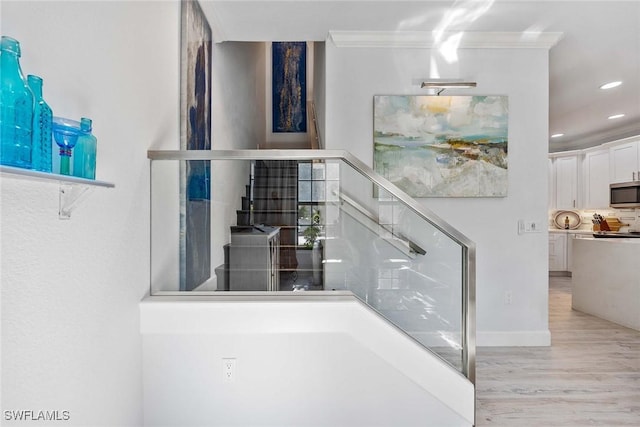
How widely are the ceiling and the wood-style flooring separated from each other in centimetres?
282

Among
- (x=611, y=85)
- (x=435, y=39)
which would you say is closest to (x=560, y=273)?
(x=611, y=85)

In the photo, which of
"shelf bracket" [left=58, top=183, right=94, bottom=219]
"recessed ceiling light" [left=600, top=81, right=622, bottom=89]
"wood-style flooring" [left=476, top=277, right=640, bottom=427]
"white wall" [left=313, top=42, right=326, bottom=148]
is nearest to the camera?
"shelf bracket" [left=58, top=183, right=94, bottom=219]

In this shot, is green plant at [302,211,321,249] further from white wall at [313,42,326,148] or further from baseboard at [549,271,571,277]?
baseboard at [549,271,571,277]

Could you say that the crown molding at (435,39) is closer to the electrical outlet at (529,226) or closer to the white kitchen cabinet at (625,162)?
the electrical outlet at (529,226)

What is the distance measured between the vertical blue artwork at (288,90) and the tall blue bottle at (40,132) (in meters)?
5.72

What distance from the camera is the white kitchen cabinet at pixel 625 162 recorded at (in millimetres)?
5373

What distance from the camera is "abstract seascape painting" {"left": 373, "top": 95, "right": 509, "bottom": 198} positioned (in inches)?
121

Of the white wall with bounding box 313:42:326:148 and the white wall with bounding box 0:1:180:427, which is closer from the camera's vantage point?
the white wall with bounding box 0:1:180:427

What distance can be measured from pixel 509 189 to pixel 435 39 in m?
1.55

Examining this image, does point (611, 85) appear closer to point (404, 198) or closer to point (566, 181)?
point (566, 181)

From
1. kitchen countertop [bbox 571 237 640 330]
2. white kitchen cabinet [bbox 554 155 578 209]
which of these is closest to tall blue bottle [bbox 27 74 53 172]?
kitchen countertop [bbox 571 237 640 330]

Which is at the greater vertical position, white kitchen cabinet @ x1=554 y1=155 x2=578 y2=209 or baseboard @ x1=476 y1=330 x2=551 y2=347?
white kitchen cabinet @ x1=554 y1=155 x2=578 y2=209

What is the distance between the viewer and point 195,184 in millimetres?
1909

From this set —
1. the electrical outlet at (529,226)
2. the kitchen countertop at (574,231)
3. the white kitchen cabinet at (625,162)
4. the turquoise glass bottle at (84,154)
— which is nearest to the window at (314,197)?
the turquoise glass bottle at (84,154)
